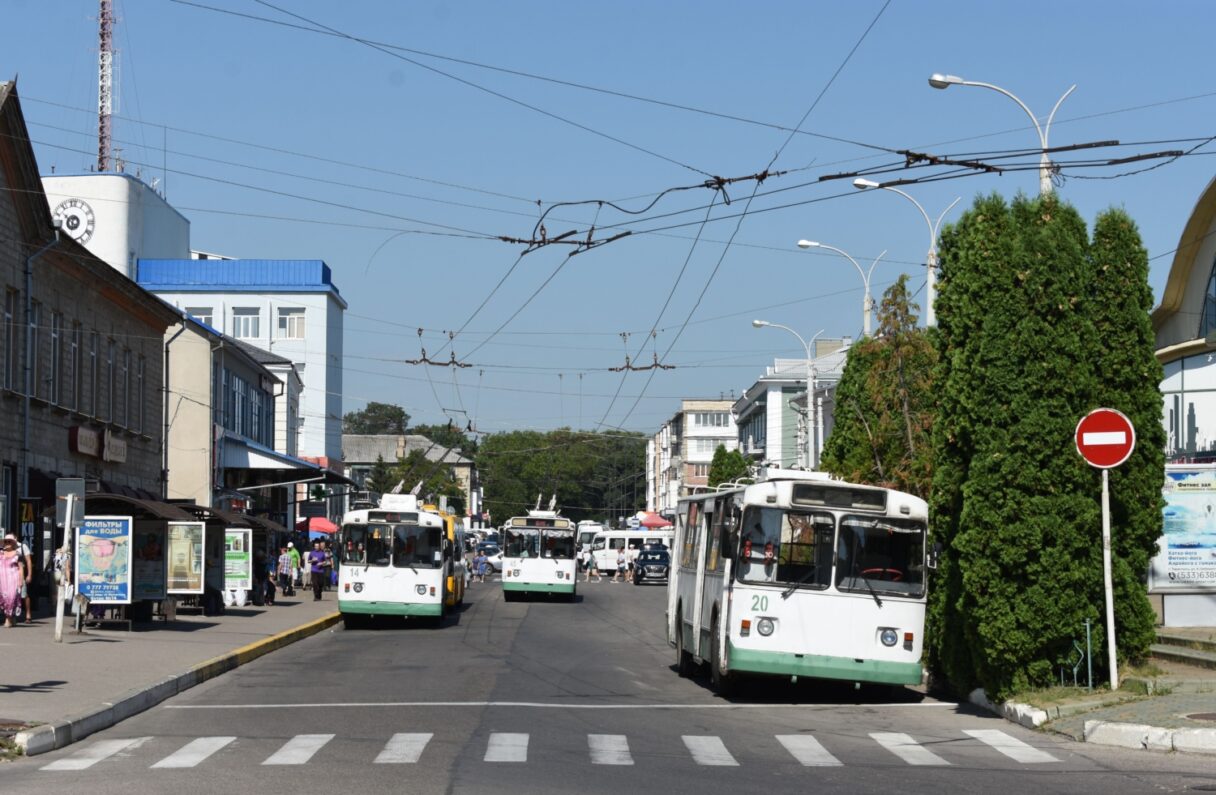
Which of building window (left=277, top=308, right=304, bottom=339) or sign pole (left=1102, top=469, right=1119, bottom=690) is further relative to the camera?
building window (left=277, top=308, right=304, bottom=339)

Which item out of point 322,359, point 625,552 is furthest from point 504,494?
point 625,552

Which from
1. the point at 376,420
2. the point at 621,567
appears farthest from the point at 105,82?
the point at 376,420

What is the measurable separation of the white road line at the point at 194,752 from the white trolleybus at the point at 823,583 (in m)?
6.14

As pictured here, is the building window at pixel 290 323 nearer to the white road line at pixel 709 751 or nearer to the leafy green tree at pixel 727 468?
the leafy green tree at pixel 727 468

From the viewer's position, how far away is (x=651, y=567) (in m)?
66.3

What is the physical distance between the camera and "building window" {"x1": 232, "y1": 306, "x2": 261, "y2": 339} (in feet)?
289

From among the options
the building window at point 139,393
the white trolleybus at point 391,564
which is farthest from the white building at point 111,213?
the white trolleybus at point 391,564

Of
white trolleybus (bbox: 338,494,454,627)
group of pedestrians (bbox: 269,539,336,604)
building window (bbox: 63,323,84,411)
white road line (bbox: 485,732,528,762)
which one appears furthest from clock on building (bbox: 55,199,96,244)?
white road line (bbox: 485,732,528,762)

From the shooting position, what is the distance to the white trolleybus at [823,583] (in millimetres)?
17703

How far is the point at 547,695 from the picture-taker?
61.3ft

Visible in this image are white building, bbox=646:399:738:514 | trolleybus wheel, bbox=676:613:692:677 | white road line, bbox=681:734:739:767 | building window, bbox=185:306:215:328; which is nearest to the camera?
white road line, bbox=681:734:739:767

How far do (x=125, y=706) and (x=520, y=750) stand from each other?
5103 millimetres

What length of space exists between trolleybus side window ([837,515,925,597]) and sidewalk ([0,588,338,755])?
7.82 m

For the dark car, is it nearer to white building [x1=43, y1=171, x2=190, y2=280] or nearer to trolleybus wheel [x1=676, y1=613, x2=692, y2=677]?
white building [x1=43, y1=171, x2=190, y2=280]
